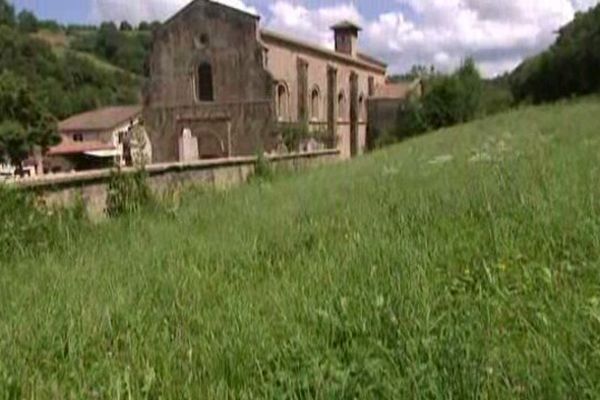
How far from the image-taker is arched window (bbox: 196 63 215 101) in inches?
1777

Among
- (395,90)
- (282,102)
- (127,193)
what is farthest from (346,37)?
(127,193)

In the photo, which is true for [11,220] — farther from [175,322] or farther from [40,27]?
[40,27]

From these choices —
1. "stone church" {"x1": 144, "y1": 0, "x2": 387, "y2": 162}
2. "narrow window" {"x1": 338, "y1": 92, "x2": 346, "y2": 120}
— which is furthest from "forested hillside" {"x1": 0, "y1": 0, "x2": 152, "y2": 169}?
"narrow window" {"x1": 338, "y1": 92, "x2": 346, "y2": 120}

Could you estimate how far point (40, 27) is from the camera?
476 ft

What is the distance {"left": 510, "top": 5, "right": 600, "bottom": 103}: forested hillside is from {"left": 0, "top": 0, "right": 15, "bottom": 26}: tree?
7412cm

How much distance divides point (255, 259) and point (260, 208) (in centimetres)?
458

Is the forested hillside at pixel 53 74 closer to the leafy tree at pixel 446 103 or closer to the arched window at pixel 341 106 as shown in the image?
the arched window at pixel 341 106

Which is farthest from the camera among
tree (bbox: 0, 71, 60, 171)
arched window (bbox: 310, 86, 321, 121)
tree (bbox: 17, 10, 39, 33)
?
tree (bbox: 17, 10, 39, 33)

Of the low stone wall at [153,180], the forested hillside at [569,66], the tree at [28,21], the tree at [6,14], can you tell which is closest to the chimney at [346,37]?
the forested hillside at [569,66]

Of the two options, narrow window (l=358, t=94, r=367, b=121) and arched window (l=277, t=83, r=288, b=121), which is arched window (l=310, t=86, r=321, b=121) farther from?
narrow window (l=358, t=94, r=367, b=121)

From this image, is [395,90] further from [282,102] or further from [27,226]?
[27,226]

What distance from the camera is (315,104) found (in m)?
55.0

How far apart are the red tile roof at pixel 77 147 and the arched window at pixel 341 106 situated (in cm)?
2352

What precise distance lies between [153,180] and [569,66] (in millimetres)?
47316
